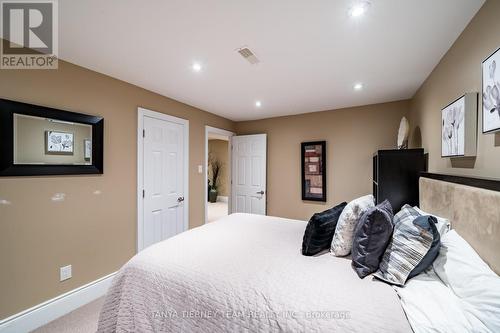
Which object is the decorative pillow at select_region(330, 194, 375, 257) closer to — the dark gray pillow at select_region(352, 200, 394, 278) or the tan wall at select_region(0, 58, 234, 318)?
the dark gray pillow at select_region(352, 200, 394, 278)

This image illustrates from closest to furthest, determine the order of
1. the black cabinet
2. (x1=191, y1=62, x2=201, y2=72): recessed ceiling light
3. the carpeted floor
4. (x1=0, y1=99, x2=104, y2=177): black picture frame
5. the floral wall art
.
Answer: the floral wall art → (x1=0, y1=99, x2=104, y2=177): black picture frame → the carpeted floor → (x1=191, y1=62, x2=201, y2=72): recessed ceiling light → the black cabinet

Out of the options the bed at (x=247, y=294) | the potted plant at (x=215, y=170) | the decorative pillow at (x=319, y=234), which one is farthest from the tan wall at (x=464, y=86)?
the potted plant at (x=215, y=170)

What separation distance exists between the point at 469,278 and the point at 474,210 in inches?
15.4

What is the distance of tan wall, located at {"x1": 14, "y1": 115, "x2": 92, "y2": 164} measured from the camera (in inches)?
68.5

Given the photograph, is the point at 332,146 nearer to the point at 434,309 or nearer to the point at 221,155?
the point at 434,309

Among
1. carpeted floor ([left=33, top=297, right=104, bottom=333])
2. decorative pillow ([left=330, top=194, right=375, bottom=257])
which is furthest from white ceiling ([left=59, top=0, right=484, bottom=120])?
carpeted floor ([left=33, top=297, right=104, bottom=333])

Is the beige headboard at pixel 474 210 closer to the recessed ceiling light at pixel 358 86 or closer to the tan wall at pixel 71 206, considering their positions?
the recessed ceiling light at pixel 358 86

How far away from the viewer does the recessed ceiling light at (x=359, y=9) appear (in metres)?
1.27

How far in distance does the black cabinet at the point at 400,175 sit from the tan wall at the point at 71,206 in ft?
9.73

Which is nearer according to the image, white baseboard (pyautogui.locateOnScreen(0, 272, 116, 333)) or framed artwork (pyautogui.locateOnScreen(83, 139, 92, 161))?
white baseboard (pyautogui.locateOnScreen(0, 272, 116, 333))

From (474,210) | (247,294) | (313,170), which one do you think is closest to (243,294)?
(247,294)

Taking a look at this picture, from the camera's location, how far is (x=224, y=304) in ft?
3.56

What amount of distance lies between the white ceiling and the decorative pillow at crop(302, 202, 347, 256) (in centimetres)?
141

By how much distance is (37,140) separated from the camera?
1841mm
